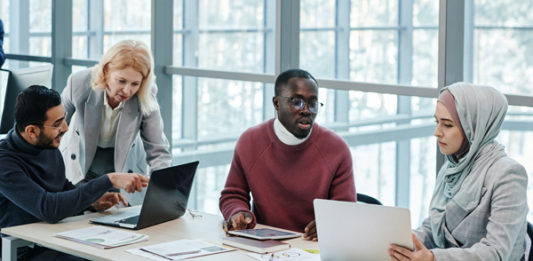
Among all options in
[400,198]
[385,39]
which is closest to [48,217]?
[400,198]

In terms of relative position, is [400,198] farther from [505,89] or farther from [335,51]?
[505,89]

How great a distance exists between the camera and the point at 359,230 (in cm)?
230

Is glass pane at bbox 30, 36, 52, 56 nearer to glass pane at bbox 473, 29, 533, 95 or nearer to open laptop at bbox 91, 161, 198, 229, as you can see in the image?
open laptop at bbox 91, 161, 198, 229

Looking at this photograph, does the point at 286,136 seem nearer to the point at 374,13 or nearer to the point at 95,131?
the point at 95,131

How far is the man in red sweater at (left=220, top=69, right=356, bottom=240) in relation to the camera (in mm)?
2969

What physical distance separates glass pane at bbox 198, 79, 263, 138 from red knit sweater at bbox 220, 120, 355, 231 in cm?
289

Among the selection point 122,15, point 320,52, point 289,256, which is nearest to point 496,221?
point 289,256

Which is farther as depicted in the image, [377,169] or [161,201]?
[377,169]

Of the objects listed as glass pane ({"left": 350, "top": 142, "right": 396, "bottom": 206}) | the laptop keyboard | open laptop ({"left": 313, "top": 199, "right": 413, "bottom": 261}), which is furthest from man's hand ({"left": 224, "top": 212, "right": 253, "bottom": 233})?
glass pane ({"left": 350, "top": 142, "right": 396, "bottom": 206})

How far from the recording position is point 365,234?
2.29m

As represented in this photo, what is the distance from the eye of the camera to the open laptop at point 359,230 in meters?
2.23

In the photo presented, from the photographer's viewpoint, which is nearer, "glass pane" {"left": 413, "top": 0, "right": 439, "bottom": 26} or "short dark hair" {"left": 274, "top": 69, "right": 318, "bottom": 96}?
"short dark hair" {"left": 274, "top": 69, "right": 318, "bottom": 96}

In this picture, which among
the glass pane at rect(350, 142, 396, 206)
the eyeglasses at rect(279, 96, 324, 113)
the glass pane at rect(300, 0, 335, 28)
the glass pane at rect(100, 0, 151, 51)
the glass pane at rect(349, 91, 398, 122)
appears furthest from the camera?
the glass pane at rect(100, 0, 151, 51)

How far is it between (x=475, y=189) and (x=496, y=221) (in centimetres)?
13
